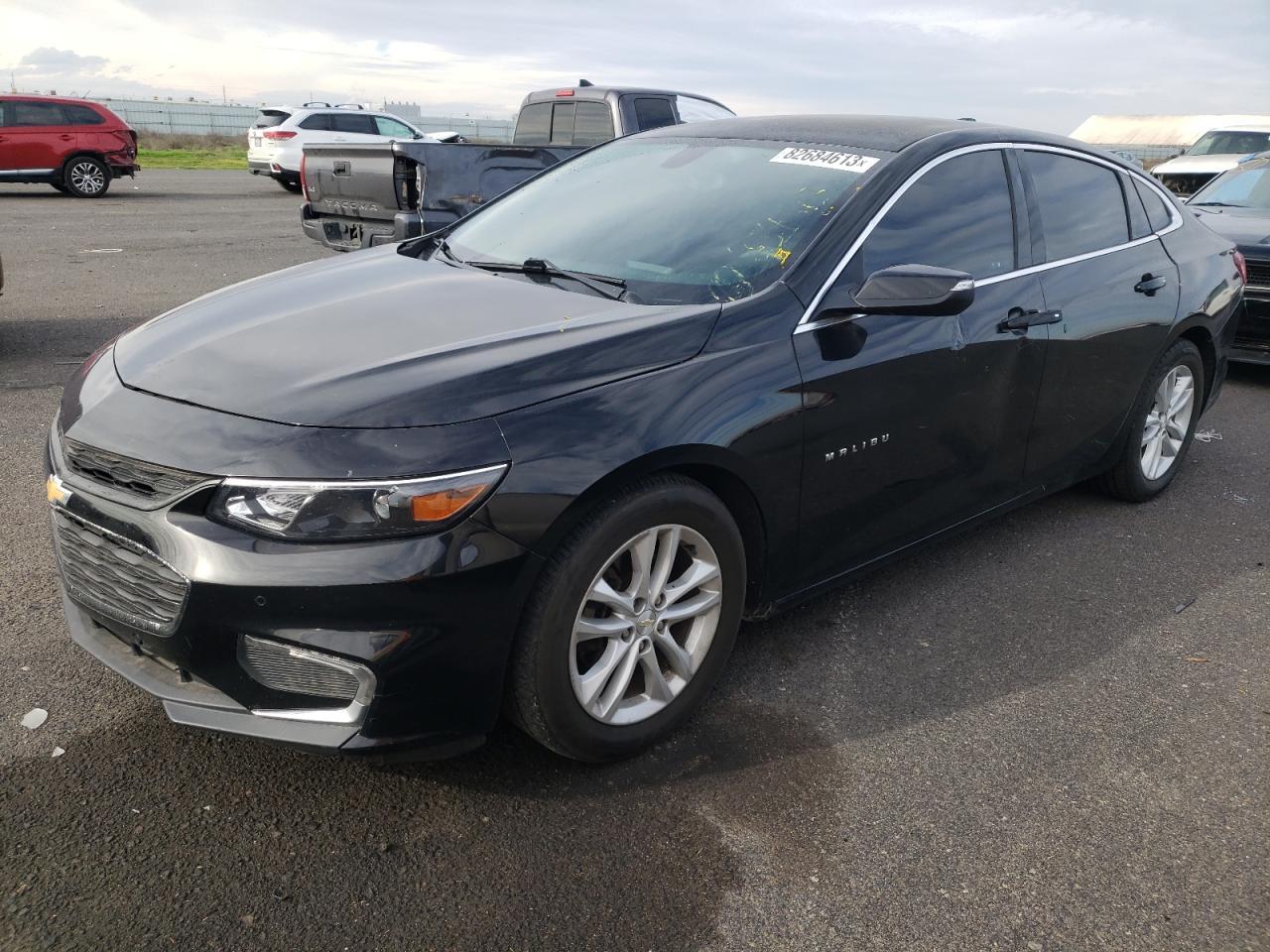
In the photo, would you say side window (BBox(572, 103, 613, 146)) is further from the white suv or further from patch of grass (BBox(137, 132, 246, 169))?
patch of grass (BBox(137, 132, 246, 169))

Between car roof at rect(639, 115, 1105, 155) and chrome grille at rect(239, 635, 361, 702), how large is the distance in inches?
95.8

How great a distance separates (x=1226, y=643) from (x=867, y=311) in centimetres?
181

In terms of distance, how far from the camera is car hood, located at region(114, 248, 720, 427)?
2443 mm

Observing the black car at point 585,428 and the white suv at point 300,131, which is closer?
A: the black car at point 585,428

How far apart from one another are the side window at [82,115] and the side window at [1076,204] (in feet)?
59.0

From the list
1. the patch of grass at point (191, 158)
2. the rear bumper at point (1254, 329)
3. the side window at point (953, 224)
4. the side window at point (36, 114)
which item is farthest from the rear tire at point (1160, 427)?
the patch of grass at point (191, 158)

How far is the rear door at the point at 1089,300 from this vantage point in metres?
3.96

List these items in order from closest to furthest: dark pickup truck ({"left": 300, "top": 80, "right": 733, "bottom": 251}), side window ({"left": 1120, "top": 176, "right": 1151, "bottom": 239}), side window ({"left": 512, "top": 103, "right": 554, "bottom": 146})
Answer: side window ({"left": 1120, "top": 176, "right": 1151, "bottom": 239}) → dark pickup truck ({"left": 300, "top": 80, "right": 733, "bottom": 251}) → side window ({"left": 512, "top": 103, "right": 554, "bottom": 146})

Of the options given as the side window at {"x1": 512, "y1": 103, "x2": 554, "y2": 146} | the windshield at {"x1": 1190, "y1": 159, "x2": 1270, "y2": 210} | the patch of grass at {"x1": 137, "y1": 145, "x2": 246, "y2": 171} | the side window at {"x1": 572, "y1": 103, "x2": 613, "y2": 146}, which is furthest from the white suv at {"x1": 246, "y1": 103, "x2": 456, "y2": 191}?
the windshield at {"x1": 1190, "y1": 159, "x2": 1270, "y2": 210}

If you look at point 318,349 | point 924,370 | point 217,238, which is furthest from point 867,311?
point 217,238

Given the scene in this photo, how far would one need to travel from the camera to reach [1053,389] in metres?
3.95

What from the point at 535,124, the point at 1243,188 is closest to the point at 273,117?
the point at 535,124

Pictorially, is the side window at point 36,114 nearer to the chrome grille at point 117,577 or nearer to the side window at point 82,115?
the side window at point 82,115

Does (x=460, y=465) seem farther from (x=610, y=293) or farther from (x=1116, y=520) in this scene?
(x=1116, y=520)
